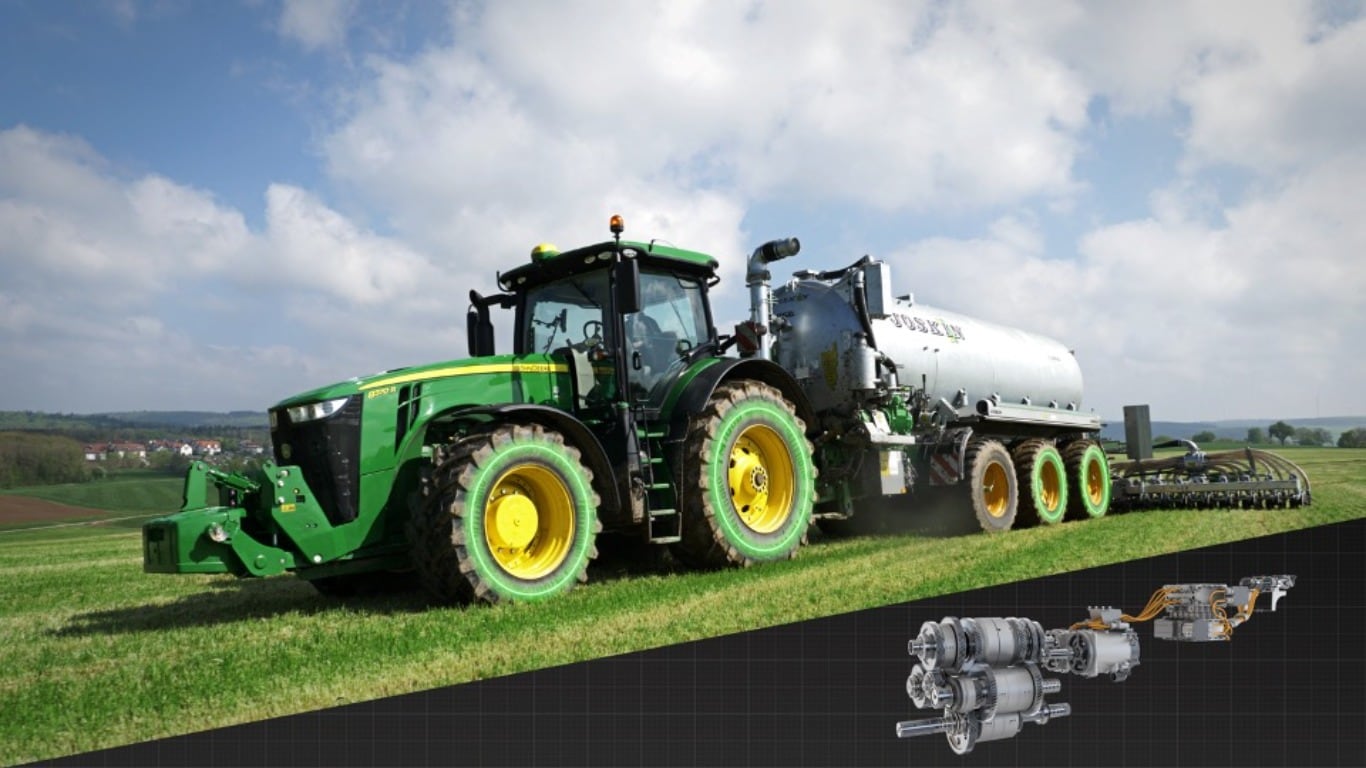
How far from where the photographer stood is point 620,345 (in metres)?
8.64

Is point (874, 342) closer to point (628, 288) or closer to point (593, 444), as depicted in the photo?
Result: point (628, 288)

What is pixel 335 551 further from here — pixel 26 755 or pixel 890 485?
pixel 890 485

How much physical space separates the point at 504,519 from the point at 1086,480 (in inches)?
472

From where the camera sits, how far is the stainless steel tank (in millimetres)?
12289

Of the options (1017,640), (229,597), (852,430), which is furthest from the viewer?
(852,430)

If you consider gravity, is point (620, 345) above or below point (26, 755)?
above

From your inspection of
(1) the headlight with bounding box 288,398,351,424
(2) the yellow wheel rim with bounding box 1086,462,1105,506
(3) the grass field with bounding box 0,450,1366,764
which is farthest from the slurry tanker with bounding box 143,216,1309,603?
(2) the yellow wheel rim with bounding box 1086,462,1105,506

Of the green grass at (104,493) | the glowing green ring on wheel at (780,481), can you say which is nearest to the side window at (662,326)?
the glowing green ring on wheel at (780,481)

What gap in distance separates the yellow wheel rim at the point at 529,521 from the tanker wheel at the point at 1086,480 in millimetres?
11107

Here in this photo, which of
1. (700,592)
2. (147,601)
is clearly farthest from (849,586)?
(147,601)

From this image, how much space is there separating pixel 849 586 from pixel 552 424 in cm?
277

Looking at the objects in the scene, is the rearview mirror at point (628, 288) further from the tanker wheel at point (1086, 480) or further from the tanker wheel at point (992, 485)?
the tanker wheel at point (1086, 480)

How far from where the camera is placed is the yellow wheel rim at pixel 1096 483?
54.2 feet

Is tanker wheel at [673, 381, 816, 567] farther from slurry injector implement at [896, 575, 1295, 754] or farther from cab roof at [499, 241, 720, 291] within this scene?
slurry injector implement at [896, 575, 1295, 754]
